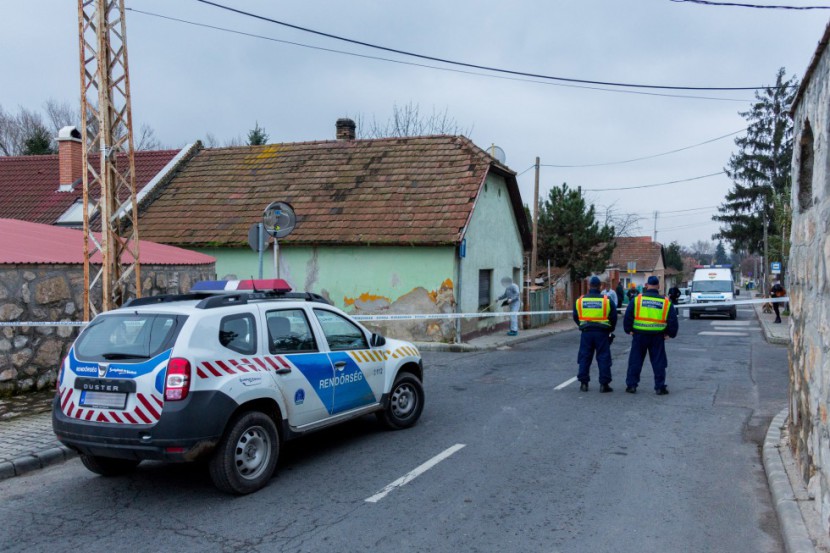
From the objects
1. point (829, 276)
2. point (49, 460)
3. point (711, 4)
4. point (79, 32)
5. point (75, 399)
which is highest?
Result: point (711, 4)

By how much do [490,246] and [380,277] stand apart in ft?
13.5

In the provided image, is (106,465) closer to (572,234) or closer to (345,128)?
(345,128)

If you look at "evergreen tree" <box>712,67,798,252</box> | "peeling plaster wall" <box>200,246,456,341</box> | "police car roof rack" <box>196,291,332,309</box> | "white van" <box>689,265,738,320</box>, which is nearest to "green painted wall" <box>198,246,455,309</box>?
"peeling plaster wall" <box>200,246,456,341</box>

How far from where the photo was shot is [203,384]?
532 cm

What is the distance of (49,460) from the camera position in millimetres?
6645

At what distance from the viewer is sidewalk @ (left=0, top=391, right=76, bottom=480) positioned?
6.42 m

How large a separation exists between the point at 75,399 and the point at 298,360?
190cm

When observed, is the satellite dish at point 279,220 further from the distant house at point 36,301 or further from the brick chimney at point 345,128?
the brick chimney at point 345,128

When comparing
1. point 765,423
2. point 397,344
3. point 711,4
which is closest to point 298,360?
point 397,344

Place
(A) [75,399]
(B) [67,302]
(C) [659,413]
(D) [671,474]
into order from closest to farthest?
(A) [75,399] < (D) [671,474] < (C) [659,413] < (B) [67,302]

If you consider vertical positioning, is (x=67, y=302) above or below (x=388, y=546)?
above

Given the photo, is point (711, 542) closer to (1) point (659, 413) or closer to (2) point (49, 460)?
(1) point (659, 413)

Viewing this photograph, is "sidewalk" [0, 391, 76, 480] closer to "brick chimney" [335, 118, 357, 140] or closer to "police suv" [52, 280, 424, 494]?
"police suv" [52, 280, 424, 494]

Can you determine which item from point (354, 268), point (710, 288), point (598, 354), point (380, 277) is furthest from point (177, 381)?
point (710, 288)
